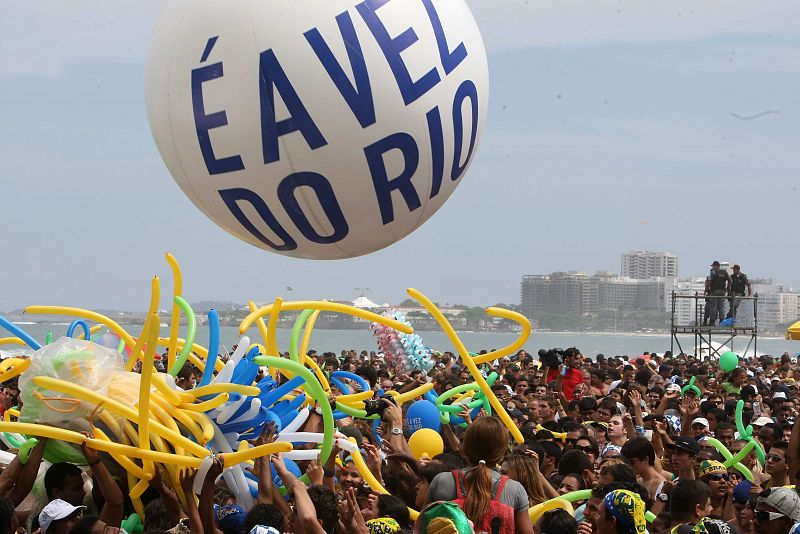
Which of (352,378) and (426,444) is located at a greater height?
(352,378)

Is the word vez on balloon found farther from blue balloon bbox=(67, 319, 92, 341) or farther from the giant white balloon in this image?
blue balloon bbox=(67, 319, 92, 341)

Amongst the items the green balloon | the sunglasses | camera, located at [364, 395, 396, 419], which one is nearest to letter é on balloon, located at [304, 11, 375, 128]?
the sunglasses

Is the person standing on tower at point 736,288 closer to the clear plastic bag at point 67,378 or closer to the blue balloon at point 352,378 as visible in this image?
the blue balloon at point 352,378

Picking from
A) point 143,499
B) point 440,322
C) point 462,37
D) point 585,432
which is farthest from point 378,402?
point 462,37

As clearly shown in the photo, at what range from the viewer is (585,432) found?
310 inches

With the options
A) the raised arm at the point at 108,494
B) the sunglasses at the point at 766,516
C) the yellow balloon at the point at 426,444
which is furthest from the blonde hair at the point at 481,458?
the yellow balloon at the point at 426,444

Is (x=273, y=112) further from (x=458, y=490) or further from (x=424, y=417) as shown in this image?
(x=424, y=417)

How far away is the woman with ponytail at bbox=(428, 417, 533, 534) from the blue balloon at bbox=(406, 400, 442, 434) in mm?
3007

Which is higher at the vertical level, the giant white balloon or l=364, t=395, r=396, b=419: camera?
the giant white balloon

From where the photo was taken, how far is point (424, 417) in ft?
27.1

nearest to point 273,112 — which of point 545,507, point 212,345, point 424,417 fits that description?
point 212,345

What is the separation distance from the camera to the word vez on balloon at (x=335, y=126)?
491 cm

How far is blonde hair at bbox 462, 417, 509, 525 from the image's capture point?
4949mm

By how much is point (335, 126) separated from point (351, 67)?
266 millimetres
